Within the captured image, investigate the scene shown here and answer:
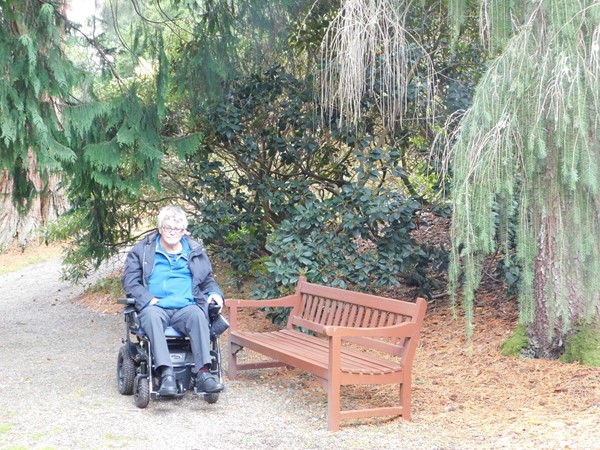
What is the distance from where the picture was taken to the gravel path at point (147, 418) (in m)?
4.75

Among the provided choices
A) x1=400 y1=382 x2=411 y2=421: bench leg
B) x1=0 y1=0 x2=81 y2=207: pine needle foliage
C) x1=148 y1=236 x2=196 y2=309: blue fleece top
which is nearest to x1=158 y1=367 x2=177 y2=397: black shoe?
x1=148 y1=236 x2=196 y2=309: blue fleece top

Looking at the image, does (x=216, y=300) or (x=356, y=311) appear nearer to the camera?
(x=216, y=300)

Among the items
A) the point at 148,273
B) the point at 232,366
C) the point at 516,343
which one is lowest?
the point at 232,366

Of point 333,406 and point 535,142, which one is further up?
point 535,142

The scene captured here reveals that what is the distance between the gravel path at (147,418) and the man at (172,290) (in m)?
0.29

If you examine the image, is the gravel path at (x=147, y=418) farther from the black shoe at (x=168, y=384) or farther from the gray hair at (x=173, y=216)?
the gray hair at (x=173, y=216)

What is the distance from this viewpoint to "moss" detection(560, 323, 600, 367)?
6.04 metres

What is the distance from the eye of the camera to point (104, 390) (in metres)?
6.00

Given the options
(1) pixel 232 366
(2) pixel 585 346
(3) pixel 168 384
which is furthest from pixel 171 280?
(2) pixel 585 346

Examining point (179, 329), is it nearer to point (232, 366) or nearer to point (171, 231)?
point (171, 231)

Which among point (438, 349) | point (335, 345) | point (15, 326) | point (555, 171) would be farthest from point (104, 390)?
point (15, 326)

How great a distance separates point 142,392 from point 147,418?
22cm

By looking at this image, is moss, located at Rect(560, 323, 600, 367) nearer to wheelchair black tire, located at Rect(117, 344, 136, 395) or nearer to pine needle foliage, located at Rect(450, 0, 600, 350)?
pine needle foliage, located at Rect(450, 0, 600, 350)

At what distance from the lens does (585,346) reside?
612cm
